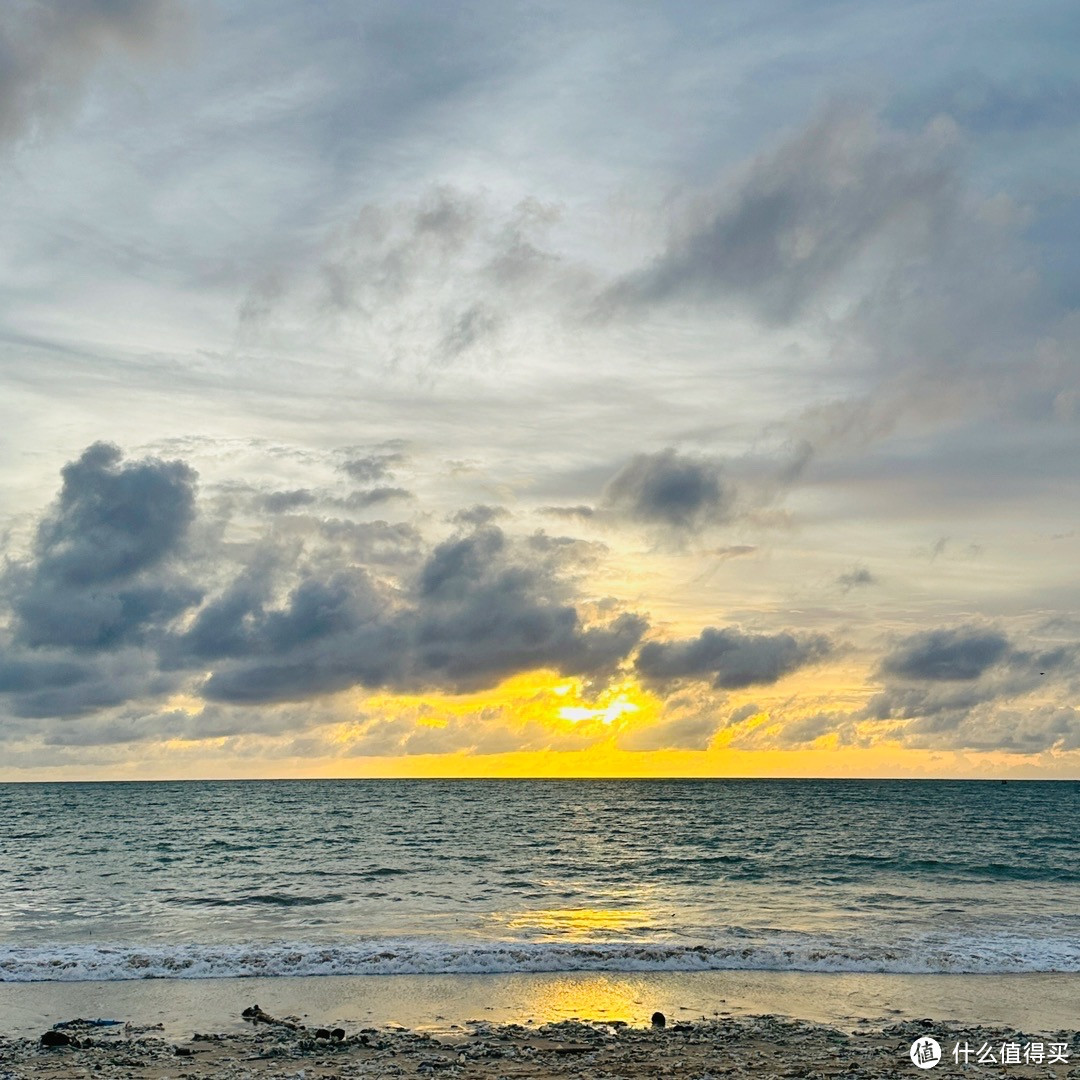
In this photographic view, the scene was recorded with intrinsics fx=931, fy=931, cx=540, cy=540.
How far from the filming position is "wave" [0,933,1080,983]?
1053 inches

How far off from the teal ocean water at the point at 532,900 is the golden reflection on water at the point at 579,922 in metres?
0.19

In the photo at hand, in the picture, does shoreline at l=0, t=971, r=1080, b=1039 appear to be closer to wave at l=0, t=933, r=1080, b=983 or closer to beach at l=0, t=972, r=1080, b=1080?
beach at l=0, t=972, r=1080, b=1080

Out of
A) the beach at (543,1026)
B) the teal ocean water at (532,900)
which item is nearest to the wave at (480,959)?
the teal ocean water at (532,900)

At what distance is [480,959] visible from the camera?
2772 cm

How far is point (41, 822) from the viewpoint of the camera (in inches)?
3836

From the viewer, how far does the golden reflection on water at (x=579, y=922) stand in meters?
32.5

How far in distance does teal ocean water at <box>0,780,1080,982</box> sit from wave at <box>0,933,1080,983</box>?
92 millimetres

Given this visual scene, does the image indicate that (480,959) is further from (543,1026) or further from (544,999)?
(543,1026)

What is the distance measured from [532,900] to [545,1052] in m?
22.3

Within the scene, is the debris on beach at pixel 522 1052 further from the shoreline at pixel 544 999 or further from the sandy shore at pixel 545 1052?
the shoreline at pixel 544 999

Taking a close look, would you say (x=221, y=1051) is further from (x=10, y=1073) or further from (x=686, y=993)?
(x=686, y=993)

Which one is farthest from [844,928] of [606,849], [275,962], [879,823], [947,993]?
[879,823]

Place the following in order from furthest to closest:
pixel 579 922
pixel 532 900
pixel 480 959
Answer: pixel 532 900 → pixel 579 922 → pixel 480 959

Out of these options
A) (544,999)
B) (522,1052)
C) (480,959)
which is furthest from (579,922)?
(522,1052)
